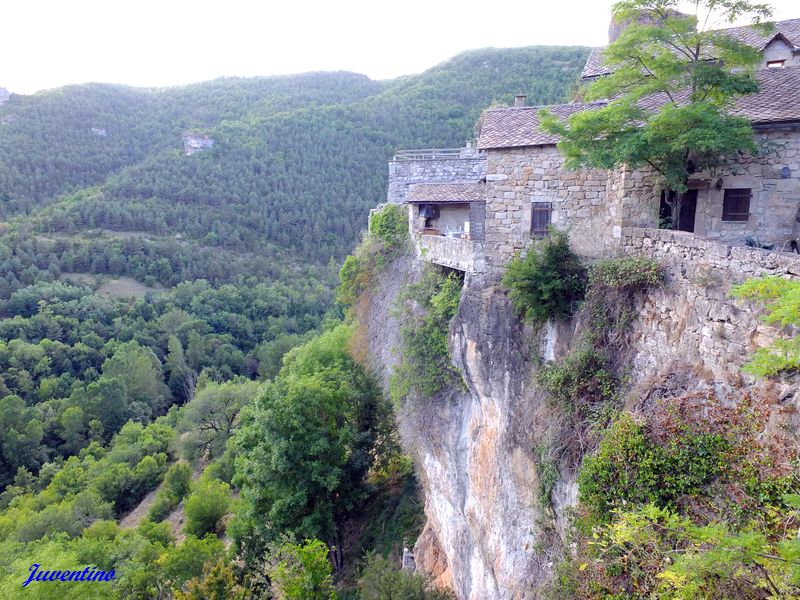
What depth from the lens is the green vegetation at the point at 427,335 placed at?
44.0 ft

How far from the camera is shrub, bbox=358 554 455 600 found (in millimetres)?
12648

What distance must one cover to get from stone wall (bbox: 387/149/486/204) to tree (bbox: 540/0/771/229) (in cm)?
1231

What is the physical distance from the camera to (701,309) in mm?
6887

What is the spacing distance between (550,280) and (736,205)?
3.94 meters

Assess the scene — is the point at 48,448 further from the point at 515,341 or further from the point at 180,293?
the point at 515,341

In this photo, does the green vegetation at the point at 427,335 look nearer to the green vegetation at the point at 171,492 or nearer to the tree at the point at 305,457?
the tree at the point at 305,457

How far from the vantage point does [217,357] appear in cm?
5500

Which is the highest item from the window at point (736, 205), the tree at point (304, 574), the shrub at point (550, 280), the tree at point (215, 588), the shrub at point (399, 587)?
the window at point (736, 205)

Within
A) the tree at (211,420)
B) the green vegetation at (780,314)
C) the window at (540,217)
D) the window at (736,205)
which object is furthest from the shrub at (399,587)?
the tree at (211,420)

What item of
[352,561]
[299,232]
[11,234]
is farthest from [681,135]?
[11,234]

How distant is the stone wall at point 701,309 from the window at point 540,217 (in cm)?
241

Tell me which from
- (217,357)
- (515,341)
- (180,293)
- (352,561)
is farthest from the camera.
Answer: (180,293)

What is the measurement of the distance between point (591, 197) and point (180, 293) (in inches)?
2392

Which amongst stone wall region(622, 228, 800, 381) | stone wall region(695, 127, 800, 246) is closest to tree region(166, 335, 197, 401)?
stone wall region(622, 228, 800, 381)
